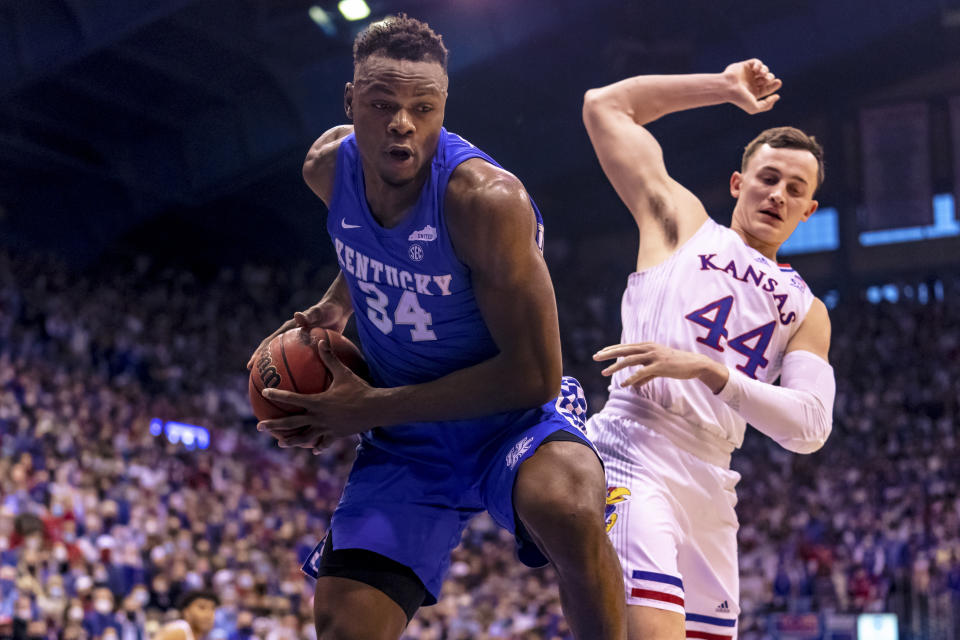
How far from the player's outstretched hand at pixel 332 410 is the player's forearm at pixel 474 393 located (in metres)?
0.05

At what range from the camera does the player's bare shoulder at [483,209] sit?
8.77ft

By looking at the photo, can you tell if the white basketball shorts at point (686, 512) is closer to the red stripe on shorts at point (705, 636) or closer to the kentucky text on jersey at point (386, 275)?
the red stripe on shorts at point (705, 636)

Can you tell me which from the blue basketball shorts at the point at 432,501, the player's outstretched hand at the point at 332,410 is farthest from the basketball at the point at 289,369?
the blue basketball shorts at the point at 432,501

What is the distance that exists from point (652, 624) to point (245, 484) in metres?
13.2

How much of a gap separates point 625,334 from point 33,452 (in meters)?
10.6

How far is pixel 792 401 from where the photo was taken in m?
3.51

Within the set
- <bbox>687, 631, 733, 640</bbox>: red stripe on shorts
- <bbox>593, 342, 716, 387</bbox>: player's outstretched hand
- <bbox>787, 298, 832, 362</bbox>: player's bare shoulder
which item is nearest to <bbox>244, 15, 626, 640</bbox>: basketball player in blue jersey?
<bbox>593, 342, 716, 387</bbox>: player's outstretched hand

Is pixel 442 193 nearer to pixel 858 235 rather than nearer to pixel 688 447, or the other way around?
pixel 688 447

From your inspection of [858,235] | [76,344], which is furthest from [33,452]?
[858,235]

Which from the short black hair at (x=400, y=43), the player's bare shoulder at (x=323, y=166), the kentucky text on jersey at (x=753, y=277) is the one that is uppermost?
the short black hair at (x=400, y=43)

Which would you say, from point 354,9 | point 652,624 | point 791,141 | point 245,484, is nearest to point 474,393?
point 652,624

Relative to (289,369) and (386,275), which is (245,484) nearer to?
(289,369)

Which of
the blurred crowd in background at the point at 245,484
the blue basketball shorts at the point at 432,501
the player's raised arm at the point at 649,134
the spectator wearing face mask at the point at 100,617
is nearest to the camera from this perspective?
the blue basketball shorts at the point at 432,501

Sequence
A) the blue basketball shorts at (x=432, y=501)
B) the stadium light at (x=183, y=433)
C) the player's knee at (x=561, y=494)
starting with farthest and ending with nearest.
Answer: the stadium light at (x=183, y=433) < the blue basketball shorts at (x=432, y=501) < the player's knee at (x=561, y=494)
